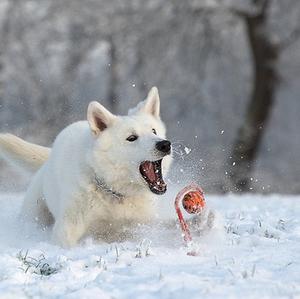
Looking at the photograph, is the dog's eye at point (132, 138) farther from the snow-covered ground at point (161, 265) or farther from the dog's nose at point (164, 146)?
the snow-covered ground at point (161, 265)

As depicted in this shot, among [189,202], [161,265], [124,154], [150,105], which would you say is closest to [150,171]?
[124,154]

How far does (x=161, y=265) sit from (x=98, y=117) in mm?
1564

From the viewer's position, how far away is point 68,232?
212 inches

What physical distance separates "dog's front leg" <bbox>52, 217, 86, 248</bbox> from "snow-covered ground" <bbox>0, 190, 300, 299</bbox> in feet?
0.32

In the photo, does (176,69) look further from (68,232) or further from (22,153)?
(68,232)

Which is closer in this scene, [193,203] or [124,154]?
[193,203]

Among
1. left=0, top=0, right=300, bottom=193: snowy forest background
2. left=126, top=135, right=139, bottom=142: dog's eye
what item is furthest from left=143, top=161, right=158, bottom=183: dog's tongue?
left=0, top=0, right=300, bottom=193: snowy forest background

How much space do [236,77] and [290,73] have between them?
174 cm

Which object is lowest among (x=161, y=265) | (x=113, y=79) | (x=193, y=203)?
(x=161, y=265)

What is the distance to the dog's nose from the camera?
533cm

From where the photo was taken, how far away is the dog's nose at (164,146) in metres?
5.33

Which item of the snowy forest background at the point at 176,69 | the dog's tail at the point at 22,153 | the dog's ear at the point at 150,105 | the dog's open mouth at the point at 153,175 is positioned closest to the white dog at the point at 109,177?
the dog's open mouth at the point at 153,175

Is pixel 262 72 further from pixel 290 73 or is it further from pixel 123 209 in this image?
pixel 123 209

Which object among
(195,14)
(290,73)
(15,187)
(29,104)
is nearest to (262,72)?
(290,73)
